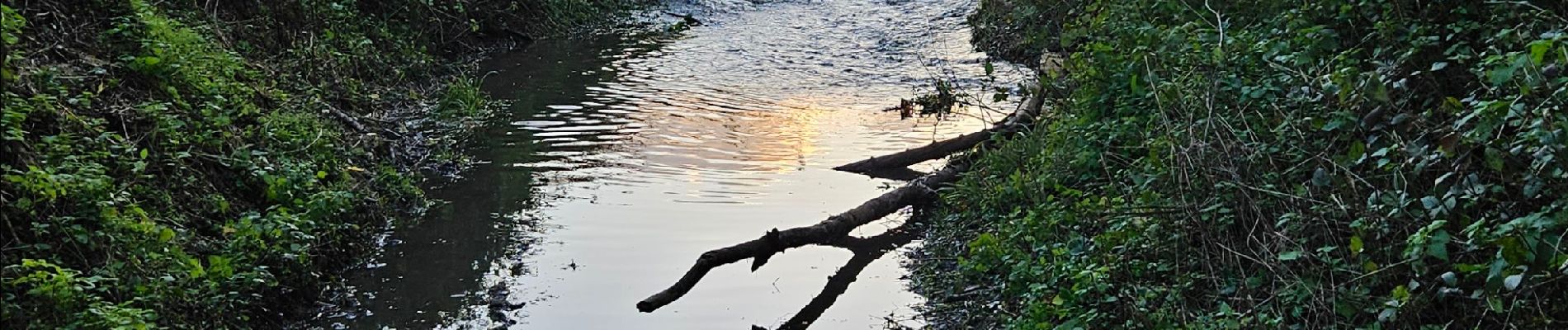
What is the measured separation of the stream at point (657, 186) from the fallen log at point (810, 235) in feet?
0.42

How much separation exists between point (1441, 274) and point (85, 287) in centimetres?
490

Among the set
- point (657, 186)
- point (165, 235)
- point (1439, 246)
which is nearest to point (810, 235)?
point (657, 186)

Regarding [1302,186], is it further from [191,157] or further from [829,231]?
[191,157]

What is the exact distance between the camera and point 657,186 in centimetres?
970

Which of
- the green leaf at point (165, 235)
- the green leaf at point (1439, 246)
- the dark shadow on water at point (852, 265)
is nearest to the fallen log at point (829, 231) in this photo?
the dark shadow on water at point (852, 265)

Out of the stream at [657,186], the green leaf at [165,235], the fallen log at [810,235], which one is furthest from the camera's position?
the stream at [657,186]

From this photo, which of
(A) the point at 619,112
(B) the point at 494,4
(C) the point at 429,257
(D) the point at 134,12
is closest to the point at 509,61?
(B) the point at 494,4

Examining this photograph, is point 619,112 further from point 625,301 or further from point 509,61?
point 625,301

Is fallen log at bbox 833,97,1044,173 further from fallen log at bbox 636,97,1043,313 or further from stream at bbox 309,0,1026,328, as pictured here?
stream at bbox 309,0,1026,328

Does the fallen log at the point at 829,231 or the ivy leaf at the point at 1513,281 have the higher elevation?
the ivy leaf at the point at 1513,281

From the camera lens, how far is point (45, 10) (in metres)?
7.93

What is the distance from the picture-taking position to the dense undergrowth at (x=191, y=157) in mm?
5480

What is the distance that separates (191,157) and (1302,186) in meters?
5.72

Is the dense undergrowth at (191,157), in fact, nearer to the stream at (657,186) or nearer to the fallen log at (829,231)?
the stream at (657,186)
